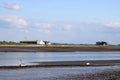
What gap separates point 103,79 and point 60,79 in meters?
3.42

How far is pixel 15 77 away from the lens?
32188mm

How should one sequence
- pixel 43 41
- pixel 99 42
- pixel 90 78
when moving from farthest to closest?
pixel 99 42, pixel 43 41, pixel 90 78

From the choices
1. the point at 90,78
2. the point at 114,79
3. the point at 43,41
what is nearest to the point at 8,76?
the point at 90,78

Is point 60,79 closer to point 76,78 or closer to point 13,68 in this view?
point 76,78

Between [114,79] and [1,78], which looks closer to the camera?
[114,79]

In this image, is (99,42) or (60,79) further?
(99,42)

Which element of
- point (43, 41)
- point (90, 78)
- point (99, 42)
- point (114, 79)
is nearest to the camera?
point (114, 79)

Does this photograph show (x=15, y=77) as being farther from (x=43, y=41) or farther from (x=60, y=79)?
(x=43, y=41)

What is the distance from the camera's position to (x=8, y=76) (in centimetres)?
3288

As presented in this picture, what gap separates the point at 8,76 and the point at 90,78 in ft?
23.4

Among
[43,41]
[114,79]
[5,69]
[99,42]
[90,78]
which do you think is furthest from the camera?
[99,42]

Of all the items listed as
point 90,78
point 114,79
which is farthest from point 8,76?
point 114,79

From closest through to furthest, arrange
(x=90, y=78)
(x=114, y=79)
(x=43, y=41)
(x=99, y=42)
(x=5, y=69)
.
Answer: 1. (x=114, y=79)
2. (x=90, y=78)
3. (x=5, y=69)
4. (x=43, y=41)
5. (x=99, y=42)

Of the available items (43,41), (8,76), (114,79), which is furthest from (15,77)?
(43,41)
